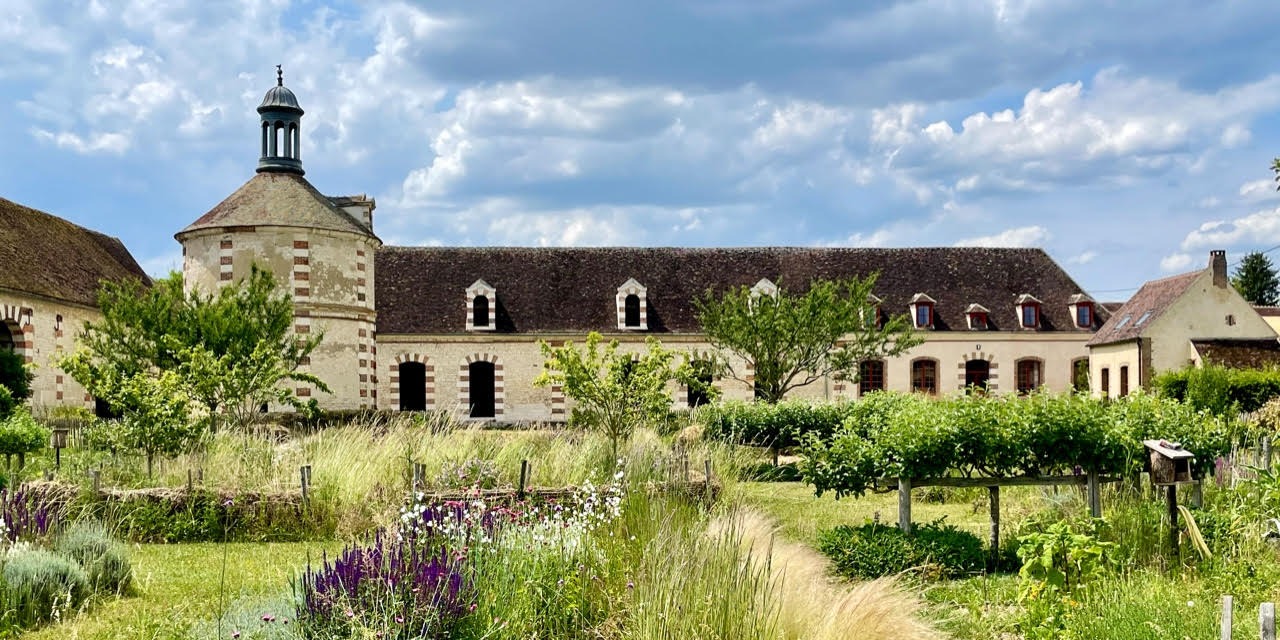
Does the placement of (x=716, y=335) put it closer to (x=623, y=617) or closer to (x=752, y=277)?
(x=752, y=277)

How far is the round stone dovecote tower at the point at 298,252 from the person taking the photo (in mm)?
23000

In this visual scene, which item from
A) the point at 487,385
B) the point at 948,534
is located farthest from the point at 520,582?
the point at 487,385

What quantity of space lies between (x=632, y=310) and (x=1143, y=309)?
13.9 m

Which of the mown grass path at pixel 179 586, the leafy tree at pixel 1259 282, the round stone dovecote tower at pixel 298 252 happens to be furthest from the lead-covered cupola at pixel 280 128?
the leafy tree at pixel 1259 282

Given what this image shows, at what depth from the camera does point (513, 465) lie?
11.8 metres

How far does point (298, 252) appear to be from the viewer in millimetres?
23016

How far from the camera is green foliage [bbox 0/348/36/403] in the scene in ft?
74.9

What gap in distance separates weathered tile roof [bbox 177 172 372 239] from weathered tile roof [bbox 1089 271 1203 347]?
1971 cm

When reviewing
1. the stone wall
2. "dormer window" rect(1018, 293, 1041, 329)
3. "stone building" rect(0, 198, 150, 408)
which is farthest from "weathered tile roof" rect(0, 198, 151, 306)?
"dormer window" rect(1018, 293, 1041, 329)

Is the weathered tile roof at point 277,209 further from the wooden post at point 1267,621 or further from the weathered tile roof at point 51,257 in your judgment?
the wooden post at point 1267,621

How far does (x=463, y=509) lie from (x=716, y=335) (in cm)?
1980

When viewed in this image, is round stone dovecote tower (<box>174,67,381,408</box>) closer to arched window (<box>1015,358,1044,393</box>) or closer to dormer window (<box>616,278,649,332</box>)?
dormer window (<box>616,278,649,332</box>)

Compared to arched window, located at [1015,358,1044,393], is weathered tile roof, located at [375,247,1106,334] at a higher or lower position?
higher

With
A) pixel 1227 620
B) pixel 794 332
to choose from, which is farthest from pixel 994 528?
pixel 794 332
